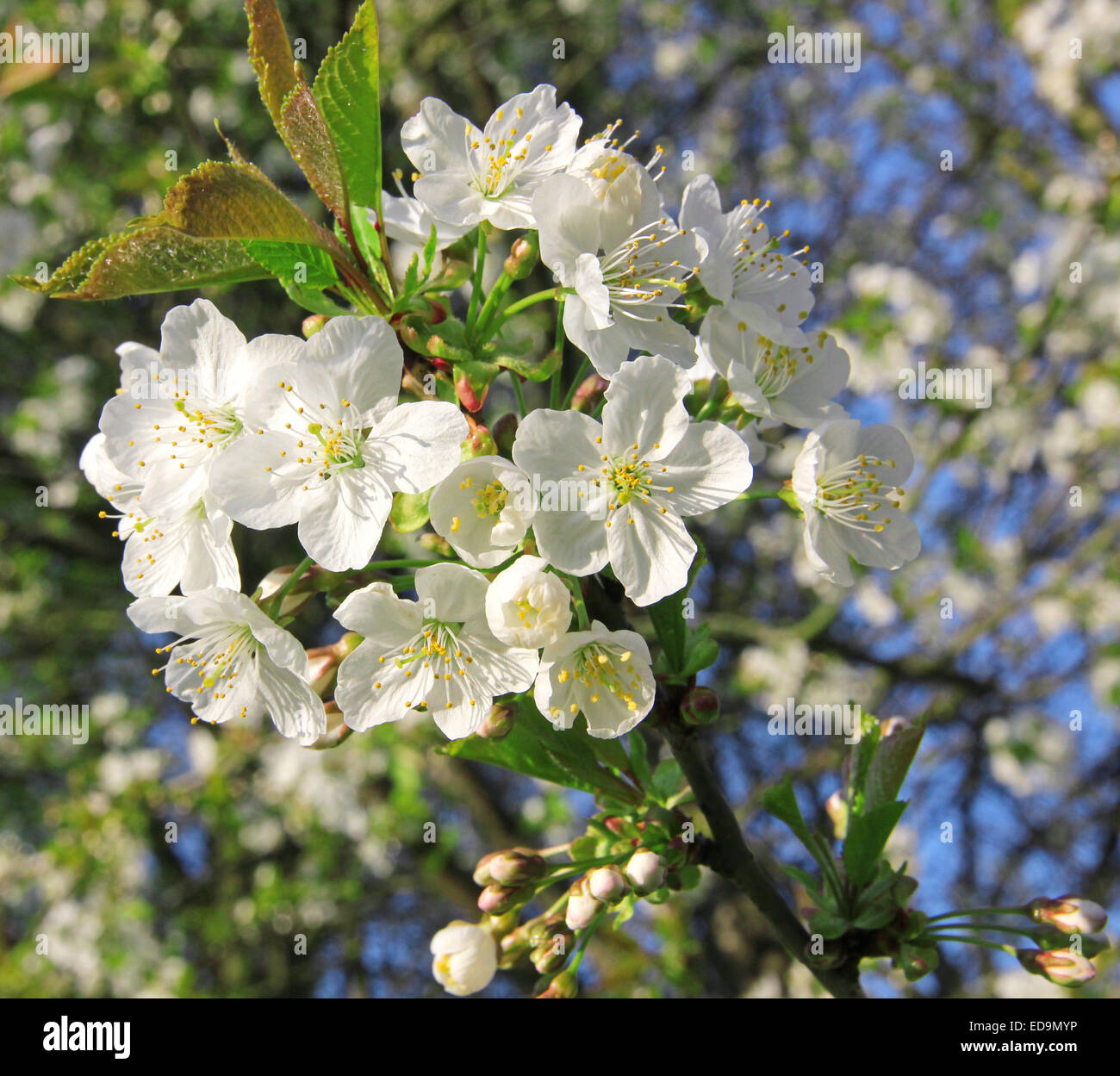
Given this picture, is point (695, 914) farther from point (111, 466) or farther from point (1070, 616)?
point (111, 466)

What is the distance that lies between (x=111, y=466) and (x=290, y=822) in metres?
3.75

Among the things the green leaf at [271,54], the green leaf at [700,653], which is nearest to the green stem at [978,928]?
the green leaf at [700,653]

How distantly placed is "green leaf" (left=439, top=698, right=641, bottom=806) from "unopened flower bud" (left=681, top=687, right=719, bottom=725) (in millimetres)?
146

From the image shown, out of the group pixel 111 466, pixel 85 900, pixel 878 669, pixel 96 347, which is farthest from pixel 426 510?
pixel 96 347

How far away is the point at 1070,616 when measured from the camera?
14.4 feet

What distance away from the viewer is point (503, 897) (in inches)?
48.7

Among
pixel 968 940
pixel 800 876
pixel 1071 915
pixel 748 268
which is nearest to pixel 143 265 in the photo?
pixel 748 268

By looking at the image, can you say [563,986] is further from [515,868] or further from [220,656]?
[220,656]

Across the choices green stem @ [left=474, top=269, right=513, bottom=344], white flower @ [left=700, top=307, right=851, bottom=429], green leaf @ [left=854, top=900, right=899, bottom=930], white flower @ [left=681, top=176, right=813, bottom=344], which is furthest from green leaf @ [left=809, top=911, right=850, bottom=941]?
green stem @ [left=474, top=269, right=513, bottom=344]

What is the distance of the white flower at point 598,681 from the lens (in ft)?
3.25

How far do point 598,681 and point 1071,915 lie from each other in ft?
2.72

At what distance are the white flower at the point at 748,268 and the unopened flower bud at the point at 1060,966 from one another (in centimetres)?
95

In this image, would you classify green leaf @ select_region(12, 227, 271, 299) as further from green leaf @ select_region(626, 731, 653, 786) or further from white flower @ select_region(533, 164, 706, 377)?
green leaf @ select_region(626, 731, 653, 786)
